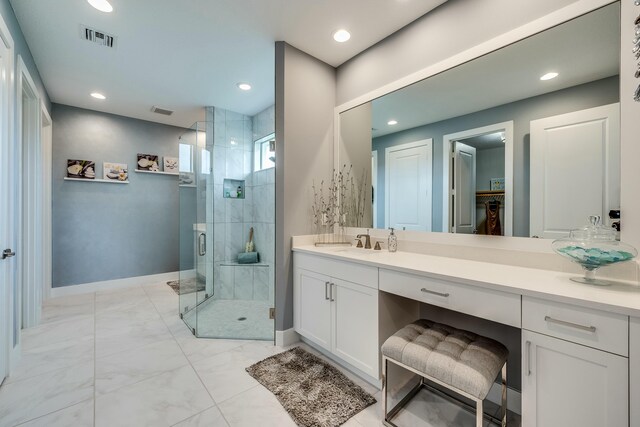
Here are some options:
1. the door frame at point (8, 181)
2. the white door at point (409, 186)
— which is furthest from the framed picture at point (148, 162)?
the white door at point (409, 186)

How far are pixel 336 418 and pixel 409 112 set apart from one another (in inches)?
84.5

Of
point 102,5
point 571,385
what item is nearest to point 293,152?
point 102,5

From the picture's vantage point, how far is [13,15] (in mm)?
2004

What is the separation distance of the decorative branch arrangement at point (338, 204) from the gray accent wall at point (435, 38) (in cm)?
79

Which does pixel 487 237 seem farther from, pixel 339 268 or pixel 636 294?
pixel 339 268

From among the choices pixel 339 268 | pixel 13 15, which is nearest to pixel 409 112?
pixel 339 268

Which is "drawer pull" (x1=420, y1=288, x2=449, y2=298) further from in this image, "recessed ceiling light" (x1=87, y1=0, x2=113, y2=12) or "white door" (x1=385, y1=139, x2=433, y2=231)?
"recessed ceiling light" (x1=87, y1=0, x2=113, y2=12)

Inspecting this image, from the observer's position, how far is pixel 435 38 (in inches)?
78.4

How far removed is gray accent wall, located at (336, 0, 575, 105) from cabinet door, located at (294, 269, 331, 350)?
1.72 meters

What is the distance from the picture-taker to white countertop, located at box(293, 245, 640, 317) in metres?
1.00

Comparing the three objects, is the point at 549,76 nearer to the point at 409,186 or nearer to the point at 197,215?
the point at 409,186

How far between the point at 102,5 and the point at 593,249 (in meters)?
3.32

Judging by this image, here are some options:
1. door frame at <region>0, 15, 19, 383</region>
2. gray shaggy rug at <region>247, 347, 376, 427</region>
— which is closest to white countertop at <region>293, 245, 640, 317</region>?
gray shaggy rug at <region>247, 347, 376, 427</region>

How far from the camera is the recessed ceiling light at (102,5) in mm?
1934
